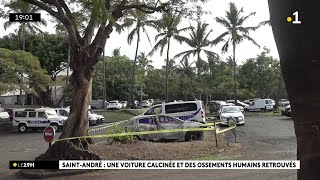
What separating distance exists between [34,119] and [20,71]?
4701 mm

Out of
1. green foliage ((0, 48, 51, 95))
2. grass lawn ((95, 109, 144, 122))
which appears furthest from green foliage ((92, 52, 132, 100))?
green foliage ((0, 48, 51, 95))

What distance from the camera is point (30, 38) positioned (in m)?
43.2

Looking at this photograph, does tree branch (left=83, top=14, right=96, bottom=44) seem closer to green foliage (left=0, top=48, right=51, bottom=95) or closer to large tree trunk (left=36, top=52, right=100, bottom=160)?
large tree trunk (left=36, top=52, right=100, bottom=160)

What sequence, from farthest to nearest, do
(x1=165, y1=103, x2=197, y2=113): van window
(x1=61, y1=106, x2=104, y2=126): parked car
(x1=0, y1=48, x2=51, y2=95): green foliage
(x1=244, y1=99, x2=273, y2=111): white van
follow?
(x1=244, y1=99, x2=273, y2=111): white van
(x1=61, y1=106, x2=104, y2=126): parked car
(x1=0, y1=48, x2=51, y2=95): green foliage
(x1=165, y1=103, x2=197, y2=113): van window

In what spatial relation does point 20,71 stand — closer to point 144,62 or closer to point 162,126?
point 162,126

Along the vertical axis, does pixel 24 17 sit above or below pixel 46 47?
below

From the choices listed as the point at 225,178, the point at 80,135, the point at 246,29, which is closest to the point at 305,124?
the point at 225,178

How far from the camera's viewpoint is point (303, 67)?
2547mm

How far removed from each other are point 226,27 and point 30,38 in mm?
23606

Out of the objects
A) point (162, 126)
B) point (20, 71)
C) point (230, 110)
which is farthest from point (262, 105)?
point (162, 126)

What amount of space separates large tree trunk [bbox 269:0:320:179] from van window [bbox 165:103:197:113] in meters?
20.1

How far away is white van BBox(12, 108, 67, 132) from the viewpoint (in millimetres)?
25661

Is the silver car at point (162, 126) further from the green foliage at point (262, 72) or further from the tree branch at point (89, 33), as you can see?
the green foliage at point (262, 72)

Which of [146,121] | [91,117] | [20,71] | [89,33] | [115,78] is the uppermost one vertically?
[115,78]
